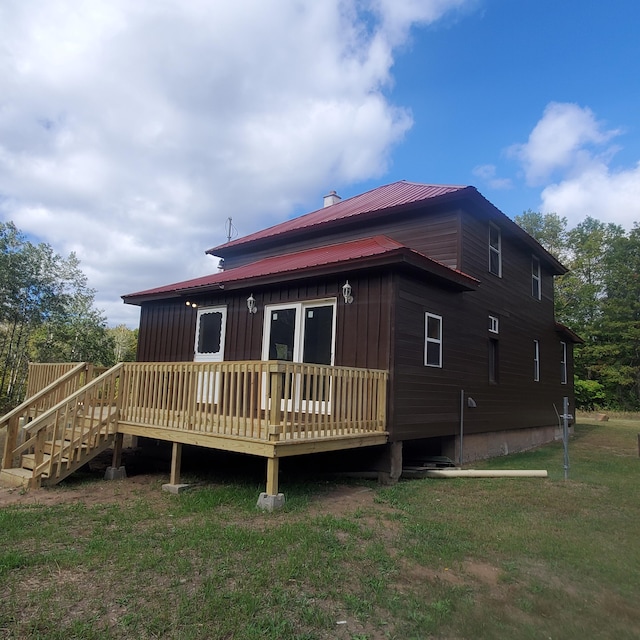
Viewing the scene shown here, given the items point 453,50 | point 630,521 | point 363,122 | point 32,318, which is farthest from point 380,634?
point 32,318

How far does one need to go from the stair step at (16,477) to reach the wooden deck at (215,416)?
106 millimetres

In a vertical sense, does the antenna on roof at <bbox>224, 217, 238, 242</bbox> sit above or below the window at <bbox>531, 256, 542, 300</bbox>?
above

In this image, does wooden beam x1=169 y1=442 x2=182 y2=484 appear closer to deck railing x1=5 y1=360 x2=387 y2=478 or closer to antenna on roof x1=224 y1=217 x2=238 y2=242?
deck railing x1=5 y1=360 x2=387 y2=478

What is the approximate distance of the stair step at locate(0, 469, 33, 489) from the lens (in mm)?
6508

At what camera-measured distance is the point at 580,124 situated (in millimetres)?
17359

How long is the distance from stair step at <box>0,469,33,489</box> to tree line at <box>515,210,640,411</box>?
27.9m

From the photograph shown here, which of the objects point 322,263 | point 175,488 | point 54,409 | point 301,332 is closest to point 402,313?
point 322,263

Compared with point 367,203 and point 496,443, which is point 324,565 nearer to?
point 496,443

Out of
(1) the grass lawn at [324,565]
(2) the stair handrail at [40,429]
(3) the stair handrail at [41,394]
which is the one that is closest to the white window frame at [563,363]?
(1) the grass lawn at [324,565]

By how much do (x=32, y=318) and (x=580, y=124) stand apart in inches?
927

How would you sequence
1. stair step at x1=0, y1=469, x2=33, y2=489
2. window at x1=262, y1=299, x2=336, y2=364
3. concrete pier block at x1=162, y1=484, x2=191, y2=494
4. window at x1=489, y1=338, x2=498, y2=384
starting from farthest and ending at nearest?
window at x1=489, y1=338, x2=498, y2=384 < window at x1=262, y1=299, x2=336, y2=364 < stair step at x1=0, y1=469, x2=33, y2=489 < concrete pier block at x1=162, y1=484, x2=191, y2=494

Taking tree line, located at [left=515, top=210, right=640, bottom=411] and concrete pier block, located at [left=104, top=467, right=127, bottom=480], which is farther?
tree line, located at [left=515, top=210, right=640, bottom=411]

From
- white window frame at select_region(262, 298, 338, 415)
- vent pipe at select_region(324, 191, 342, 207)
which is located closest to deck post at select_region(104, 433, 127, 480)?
white window frame at select_region(262, 298, 338, 415)

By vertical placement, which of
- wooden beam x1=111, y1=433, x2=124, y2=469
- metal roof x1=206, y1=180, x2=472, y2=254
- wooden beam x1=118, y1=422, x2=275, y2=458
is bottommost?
wooden beam x1=111, y1=433, x2=124, y2=469
